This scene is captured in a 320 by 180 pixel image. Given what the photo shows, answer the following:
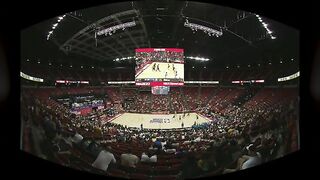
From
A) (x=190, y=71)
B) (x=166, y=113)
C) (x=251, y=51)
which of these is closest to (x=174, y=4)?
(x=190, y=71)

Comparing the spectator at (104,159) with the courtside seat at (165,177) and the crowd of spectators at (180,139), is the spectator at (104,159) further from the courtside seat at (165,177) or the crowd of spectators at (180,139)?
the courtside seat at (165,177)

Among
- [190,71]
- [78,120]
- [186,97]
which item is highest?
[190,71]

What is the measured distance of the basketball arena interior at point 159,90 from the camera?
3391 millimetres

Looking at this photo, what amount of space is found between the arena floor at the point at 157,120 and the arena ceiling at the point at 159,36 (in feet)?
2.33

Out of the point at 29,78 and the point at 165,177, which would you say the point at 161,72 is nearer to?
the point at 165,177

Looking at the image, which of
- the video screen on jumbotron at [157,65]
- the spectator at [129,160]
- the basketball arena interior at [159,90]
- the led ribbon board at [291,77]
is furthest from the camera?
the video screen on jumbotron at [157,65]

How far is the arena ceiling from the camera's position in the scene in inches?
136

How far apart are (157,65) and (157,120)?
730 mm

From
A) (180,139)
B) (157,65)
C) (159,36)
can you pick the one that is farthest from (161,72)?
(180,139)

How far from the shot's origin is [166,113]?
156 inches

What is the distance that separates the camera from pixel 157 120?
13.1 feet

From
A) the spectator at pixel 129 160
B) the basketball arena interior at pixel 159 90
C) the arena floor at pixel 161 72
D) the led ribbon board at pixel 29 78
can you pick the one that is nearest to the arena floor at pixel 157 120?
the basketball arena interior at pixel 159 90
